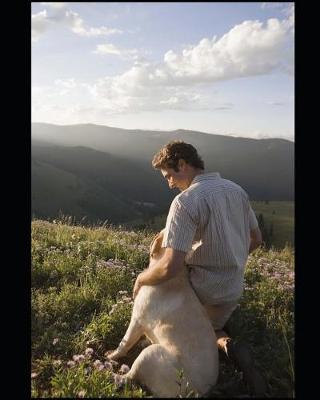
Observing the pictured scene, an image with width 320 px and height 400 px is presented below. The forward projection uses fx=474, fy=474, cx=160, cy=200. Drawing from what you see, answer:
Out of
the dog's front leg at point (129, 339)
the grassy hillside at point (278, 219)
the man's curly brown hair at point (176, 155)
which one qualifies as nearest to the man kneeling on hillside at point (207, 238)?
the man's curly brown hair at point (176, 155)

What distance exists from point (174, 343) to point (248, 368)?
0.80 m

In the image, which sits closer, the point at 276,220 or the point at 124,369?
the point at 124,369

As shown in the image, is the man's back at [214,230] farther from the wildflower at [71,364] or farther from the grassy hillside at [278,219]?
the grassy hillside at [278,219]

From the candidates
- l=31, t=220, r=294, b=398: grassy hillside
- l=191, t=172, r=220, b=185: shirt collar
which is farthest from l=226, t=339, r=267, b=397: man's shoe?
l=191, t=172, r=220, b=185: shirt collar

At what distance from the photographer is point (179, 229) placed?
4555mm

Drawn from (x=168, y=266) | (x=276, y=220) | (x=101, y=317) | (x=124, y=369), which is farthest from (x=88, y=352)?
(x=276, y=220)

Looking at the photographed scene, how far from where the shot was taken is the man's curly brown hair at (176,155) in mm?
5043

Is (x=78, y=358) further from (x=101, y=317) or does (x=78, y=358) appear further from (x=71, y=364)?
(x=101, y=317)

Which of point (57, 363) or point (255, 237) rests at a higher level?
point (255, 237)

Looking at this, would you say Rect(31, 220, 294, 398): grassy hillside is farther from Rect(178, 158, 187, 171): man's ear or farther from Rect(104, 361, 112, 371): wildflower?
Rect(178, 158, 187, 171): man's ear

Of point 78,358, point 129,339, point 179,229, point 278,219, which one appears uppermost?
point 179,229

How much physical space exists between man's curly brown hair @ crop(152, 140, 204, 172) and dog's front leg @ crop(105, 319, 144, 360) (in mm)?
1681

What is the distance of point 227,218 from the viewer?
496 cm
